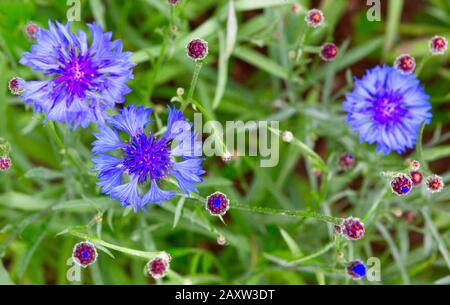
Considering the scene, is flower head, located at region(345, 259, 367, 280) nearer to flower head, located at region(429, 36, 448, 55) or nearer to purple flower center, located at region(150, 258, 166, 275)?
purple flower center, located at region(150, 258, 166, 275)

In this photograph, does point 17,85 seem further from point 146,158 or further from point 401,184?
point 401,184

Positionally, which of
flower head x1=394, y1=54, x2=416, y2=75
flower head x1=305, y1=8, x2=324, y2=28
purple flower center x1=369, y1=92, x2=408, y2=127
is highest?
flower head x1=305, y1=8, x2=324, y2=28

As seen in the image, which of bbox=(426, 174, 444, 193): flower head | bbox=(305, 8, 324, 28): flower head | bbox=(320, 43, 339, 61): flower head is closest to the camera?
bbox=(426, 174, 444, 193): flower head

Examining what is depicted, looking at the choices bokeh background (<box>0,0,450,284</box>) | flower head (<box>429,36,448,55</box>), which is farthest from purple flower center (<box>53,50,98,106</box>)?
flower head (<box>429,36,448,55</box>)

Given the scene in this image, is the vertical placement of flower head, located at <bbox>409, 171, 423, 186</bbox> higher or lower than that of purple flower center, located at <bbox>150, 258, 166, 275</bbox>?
higher

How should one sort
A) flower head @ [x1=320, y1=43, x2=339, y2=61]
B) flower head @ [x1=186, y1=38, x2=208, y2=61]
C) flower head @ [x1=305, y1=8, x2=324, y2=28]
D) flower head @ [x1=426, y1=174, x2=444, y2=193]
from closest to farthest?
flower head @ [x1=186, y1=38, x2=208, y2=61]
flower head @ [x1=426, y1=174, x2=444, y2=193]
flower head @ [x1=305, y1=8, x2=324, y2=28]
flower head @ [x1=320, y1=43, x2=339, y2=61]

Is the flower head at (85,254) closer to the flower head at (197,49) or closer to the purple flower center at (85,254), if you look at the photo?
the purple flower center at (85,254)

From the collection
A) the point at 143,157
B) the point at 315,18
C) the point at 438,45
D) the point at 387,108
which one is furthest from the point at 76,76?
the point at 438,45
